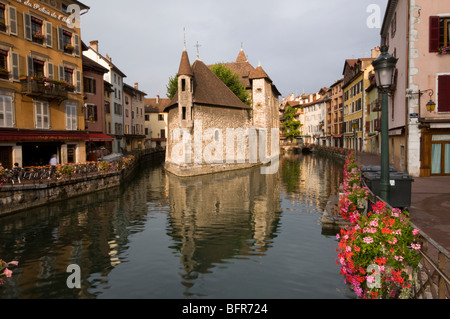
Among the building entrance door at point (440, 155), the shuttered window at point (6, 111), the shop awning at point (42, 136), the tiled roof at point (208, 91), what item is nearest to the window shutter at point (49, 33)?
the shuttered window at point (6, 111)

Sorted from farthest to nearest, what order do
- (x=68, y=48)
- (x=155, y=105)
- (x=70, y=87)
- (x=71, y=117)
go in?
1. (x=155, y=105)
2. (x=71, y=117)
3. (x=68, y=48)
4. (x=70, y=87)

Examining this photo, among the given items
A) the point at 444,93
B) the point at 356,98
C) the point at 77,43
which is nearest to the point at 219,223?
the point at 444,93

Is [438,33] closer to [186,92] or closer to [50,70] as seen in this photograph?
[186,92]

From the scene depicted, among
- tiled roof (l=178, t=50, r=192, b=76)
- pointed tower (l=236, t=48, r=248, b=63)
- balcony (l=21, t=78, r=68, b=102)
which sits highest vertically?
pointed tower (l=236, t=48, r=248, b=63)

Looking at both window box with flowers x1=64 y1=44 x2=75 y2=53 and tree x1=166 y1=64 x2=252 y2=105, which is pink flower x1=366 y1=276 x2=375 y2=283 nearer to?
window box with flowers x1=64 y1=44 x2=75 y2=53

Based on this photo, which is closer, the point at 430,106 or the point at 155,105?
the point at 430,106

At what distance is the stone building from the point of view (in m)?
29.3

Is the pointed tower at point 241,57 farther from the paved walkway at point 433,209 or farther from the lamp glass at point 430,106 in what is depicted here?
the paved walkway at point 433,209

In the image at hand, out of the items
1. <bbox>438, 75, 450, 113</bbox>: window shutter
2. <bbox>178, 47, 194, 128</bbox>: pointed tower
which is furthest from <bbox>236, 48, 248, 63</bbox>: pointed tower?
<bbox>438, 75, 450, 113</bbox>: window shutter

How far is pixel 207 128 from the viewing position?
3148 cm

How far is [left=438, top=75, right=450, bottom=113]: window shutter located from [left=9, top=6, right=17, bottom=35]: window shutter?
82.4 ft

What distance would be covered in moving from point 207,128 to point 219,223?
19.5 metres
